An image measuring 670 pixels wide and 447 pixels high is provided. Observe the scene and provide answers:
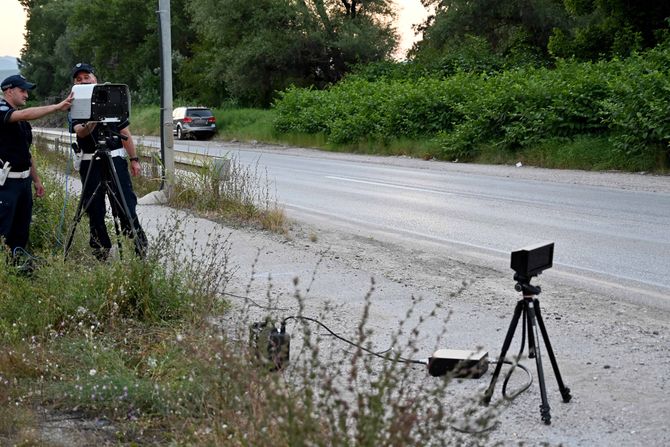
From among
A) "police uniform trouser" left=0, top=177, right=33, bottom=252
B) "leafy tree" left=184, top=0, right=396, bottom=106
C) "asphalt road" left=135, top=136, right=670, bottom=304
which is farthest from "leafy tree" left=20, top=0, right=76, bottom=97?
"police uniform trouser" left=0, top=177, right=33, bottom=252

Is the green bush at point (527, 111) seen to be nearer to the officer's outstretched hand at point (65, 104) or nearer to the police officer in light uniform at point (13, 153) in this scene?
the officer's outstretched hand at point (65, 104)

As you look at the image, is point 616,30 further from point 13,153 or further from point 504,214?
point 13,153

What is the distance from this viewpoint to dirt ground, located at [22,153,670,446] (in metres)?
4.65

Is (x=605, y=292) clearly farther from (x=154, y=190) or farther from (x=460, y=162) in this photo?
(x=460, y=162)

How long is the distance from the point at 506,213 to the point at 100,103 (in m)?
7.55

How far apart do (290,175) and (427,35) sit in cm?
2603

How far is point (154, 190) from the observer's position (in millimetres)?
14945

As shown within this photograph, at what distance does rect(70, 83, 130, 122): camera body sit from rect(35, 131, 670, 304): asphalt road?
4.28m

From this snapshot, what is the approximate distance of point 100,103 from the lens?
23.8ft

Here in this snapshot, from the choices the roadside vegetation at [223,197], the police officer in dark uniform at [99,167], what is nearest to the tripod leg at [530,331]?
the police officer in dark uniform at [99,167]

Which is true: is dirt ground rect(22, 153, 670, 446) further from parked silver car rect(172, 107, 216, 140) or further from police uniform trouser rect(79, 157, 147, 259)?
parked silver car rect(172, 107, 216, 140)

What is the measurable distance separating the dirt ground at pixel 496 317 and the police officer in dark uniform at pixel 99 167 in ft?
3.83

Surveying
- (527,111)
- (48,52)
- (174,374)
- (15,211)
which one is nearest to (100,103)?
(15,211)

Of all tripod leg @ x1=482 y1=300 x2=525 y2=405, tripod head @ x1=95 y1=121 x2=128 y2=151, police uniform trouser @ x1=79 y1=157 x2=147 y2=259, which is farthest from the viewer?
police uniform trouser @ x1=79 y1=157 x2=147 y2=259
